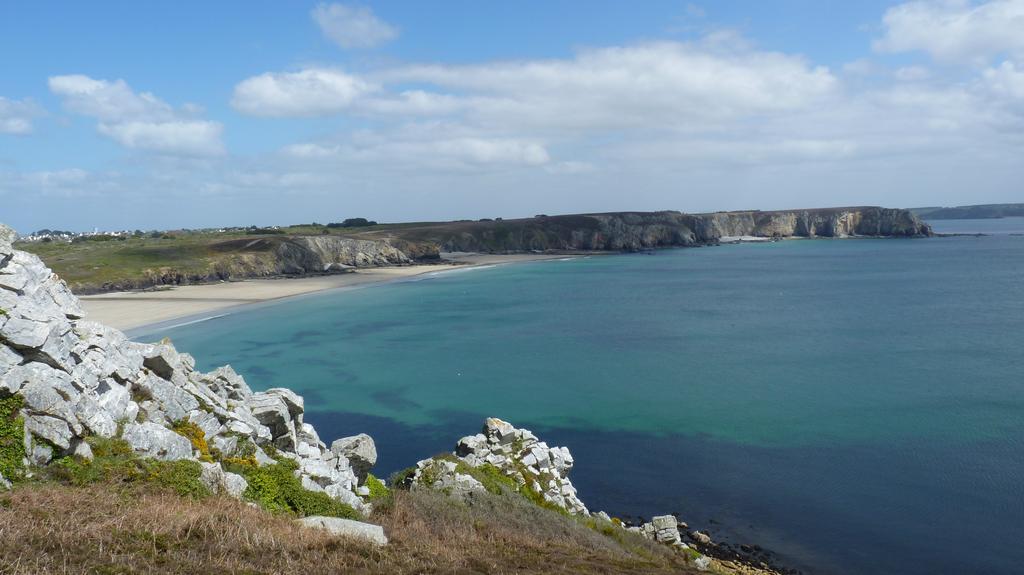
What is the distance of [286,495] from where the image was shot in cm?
1359

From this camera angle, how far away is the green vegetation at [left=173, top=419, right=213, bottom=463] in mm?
13887

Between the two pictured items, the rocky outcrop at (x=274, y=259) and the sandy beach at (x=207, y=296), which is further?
the rocky outcrop at (x=274, y=259)

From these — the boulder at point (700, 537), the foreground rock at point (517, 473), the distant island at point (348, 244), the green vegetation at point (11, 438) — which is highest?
the distant island at point (348, 244)

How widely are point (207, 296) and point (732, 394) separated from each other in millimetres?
62970

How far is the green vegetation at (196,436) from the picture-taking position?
13887 millimetres

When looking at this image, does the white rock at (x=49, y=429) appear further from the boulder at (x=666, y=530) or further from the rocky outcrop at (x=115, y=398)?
the boulder at (x=666, y=530)

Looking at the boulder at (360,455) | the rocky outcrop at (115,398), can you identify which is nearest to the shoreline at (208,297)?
the boulder at (360,455)

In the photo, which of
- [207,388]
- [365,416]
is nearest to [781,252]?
[365,416]

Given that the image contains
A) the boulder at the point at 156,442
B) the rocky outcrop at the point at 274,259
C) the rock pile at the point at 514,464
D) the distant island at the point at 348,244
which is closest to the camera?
the boulder at the point at 156,442

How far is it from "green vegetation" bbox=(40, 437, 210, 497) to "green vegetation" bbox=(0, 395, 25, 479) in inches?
17.1

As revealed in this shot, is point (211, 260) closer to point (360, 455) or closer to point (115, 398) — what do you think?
point (360, 455)

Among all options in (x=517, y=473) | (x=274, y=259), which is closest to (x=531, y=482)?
(x=517, y=473)

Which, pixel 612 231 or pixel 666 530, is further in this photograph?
pixel 612 231

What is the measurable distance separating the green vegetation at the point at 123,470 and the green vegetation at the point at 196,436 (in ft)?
3.54
